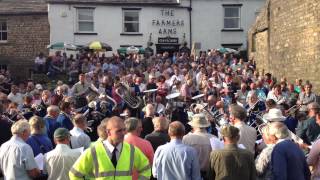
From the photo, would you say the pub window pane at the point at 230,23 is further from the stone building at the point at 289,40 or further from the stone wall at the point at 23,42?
the stone wall at the point at 23,42

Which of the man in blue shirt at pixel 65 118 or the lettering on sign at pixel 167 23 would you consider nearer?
the man in blue shirt at pixel 65 118

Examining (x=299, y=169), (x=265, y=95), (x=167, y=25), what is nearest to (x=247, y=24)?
(x=167, y=25)

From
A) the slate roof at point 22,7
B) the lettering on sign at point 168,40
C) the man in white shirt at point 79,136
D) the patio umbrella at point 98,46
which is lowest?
the man in white shirt at point 79,136

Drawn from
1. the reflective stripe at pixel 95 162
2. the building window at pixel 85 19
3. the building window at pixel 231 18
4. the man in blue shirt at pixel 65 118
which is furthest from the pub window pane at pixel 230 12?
the reflective stripe at pixel 95 162

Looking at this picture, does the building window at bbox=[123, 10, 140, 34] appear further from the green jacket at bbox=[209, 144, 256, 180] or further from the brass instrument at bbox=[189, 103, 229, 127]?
the green jacket at bbox=[209, 144, 256, 180]

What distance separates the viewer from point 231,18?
105ft

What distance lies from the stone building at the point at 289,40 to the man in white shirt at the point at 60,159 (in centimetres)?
1282

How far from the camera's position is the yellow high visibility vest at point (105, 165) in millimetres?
5562

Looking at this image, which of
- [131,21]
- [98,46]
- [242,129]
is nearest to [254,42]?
[98,46]

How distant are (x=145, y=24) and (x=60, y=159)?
24.4m

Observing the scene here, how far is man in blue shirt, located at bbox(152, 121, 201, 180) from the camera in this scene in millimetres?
6637

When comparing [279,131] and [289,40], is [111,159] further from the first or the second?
[289,40]

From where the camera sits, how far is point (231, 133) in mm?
6516

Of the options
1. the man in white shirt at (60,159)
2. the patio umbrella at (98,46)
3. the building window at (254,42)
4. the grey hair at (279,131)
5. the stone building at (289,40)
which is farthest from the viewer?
the patio umbrella at (98,46)
